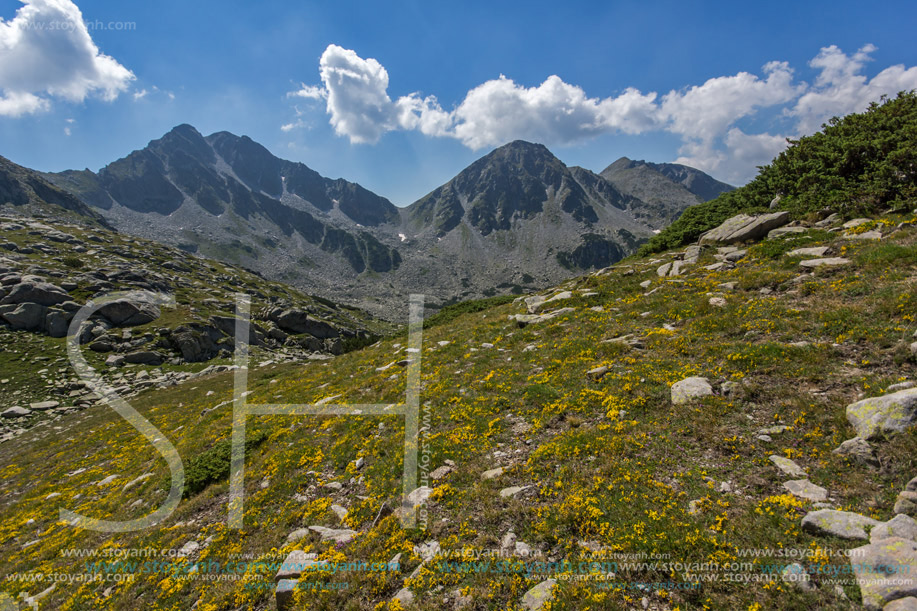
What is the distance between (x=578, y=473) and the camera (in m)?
8.42

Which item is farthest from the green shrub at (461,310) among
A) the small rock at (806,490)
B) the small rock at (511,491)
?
the small rock at (806,490)

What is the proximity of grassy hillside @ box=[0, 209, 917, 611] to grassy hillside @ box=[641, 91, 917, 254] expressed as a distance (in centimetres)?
298

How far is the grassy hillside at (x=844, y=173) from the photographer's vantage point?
19.3 m

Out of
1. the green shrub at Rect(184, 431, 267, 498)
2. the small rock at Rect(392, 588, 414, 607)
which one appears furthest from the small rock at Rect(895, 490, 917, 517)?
the green shrub at Rect(184, 431, 267, 498)

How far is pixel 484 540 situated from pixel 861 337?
1219cm

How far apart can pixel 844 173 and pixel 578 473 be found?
30.7m

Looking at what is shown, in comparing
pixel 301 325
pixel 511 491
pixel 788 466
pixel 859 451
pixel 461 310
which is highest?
pixel 461 310

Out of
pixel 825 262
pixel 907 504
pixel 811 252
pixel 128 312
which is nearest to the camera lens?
pixel 907 504

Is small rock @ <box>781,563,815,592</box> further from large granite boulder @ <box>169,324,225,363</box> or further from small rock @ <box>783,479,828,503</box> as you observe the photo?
large granite boulder @ <box>169,324,225,363</box>

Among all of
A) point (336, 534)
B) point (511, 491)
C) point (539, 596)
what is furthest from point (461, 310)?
point (539, 596)

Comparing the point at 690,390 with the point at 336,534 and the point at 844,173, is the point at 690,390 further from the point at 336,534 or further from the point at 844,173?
the point at 844,173

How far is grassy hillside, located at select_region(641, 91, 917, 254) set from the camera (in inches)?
760

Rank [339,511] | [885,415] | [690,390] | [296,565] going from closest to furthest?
[885,415], [296,565], [339,511], [690,390]

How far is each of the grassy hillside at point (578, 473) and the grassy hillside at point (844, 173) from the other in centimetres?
298
